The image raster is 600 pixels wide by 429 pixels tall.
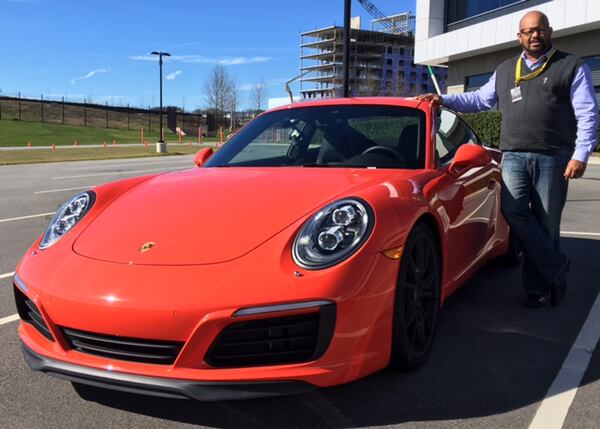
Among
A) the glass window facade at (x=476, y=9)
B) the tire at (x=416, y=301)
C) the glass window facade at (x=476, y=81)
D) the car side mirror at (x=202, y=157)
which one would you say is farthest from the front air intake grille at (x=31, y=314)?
the glass window facade at (x=476, y=81)

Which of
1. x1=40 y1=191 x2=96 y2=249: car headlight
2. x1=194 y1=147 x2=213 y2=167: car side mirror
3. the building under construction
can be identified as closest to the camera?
x1=40 y1=191 x2=96 y2=249: car headlight

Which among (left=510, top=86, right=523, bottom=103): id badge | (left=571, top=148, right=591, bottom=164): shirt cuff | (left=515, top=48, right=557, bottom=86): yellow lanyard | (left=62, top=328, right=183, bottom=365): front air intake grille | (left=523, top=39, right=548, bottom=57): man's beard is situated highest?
(left=523, top=39, right=548, bottom=57): man's beard

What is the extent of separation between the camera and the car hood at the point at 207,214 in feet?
7.76

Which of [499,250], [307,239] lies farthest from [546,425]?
[499,250]

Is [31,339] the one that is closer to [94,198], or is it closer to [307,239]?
[94,198]

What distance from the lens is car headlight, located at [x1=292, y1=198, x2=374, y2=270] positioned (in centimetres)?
224

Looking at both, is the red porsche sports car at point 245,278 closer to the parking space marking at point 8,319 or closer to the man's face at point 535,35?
the man's face at point 535,35

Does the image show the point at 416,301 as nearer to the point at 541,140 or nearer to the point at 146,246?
the point at 146,246

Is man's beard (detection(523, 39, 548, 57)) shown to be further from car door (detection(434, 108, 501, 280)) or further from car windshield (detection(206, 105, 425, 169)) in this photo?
car windshield (detection(206, 105, 425, 169))

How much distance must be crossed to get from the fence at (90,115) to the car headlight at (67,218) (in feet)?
Answer: 216

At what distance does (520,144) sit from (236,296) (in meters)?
2.52

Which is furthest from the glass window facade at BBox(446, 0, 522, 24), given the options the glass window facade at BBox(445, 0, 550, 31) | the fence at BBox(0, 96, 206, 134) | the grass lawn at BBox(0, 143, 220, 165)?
the fence at BBox(0, 96, 206, 134)

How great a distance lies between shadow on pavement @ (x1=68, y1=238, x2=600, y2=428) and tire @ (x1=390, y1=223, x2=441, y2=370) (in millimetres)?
129

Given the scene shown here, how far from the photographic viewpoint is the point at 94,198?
3000 mm
